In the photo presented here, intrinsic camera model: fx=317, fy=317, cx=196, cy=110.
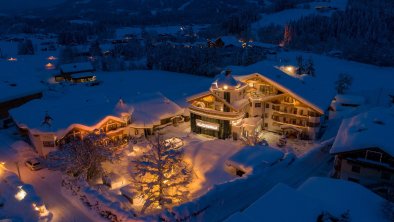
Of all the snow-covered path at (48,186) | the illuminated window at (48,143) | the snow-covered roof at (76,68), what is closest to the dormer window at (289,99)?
the snow-covered path at (48,186)

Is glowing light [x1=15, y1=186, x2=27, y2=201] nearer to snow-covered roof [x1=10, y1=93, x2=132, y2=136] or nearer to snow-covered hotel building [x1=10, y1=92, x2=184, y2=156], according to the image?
snow-covered hotel building [x1=10, y1=92, x2=184, y2=156]

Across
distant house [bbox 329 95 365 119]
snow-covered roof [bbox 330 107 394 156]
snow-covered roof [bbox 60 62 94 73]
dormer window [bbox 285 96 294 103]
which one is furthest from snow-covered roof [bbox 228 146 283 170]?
snow-covered roof [bbox 60 62 94 73]

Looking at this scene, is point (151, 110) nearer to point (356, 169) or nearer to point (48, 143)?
point (48, 143)

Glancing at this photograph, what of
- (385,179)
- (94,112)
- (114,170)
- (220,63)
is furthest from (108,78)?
(385,179)

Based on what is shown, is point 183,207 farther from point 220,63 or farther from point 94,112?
point 220,63

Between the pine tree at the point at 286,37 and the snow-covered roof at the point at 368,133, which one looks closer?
the snow-covered roof at the point at 368,133

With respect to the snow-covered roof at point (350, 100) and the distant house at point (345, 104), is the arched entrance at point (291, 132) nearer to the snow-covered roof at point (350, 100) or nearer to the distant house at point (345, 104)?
the distant house at point (345, 104)
